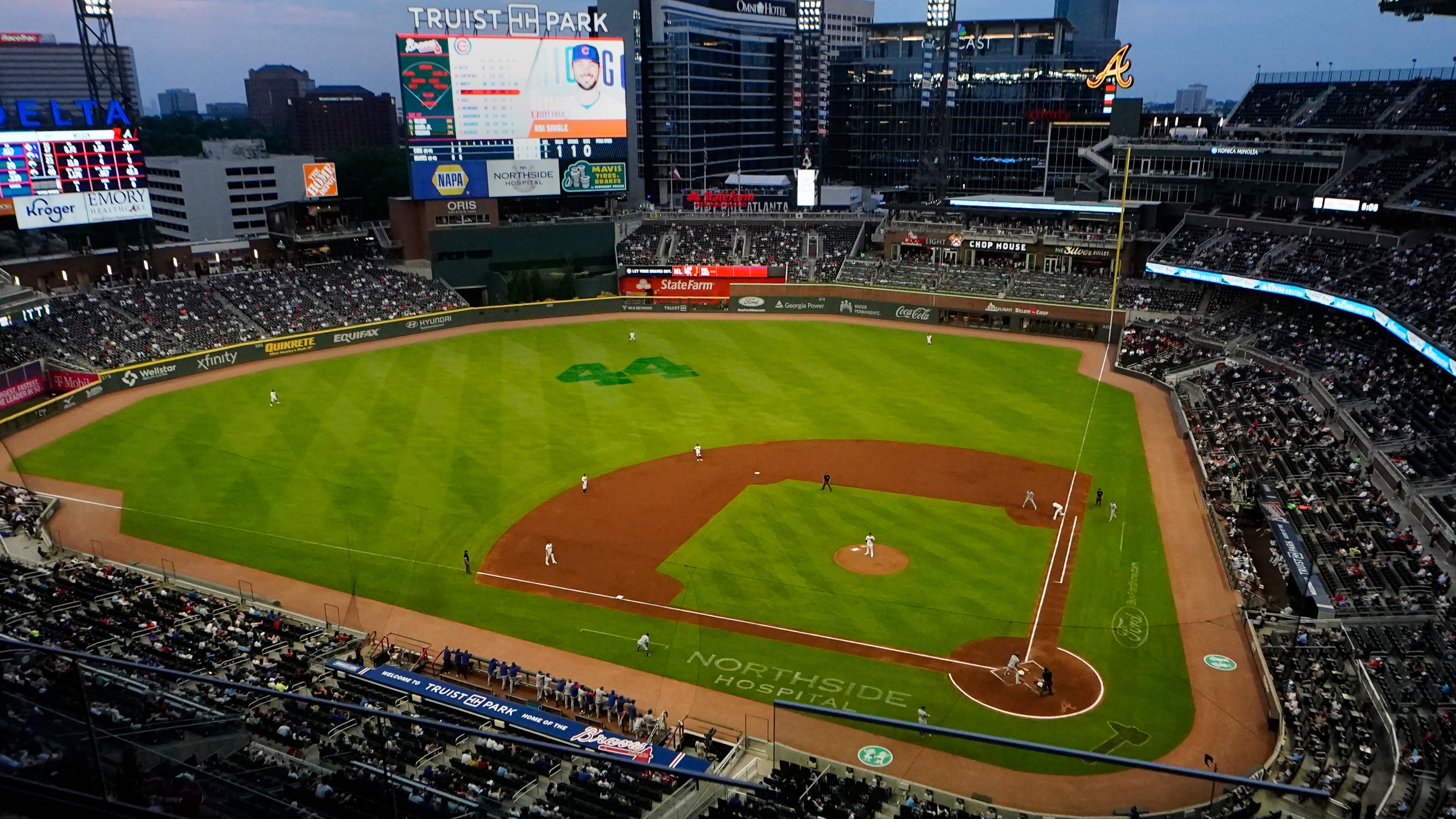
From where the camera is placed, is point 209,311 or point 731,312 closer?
point 209,311

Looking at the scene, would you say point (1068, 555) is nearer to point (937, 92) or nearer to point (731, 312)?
point (731, 312)

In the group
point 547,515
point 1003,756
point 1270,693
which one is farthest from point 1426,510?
point 547,515

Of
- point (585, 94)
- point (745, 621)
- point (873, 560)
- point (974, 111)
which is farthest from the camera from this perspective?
point (974, 111)

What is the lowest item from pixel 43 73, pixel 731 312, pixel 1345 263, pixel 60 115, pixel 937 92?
pixel 731 312

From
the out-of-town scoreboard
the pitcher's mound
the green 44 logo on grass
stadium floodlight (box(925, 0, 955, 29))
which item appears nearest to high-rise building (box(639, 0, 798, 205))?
stadium floodlight (box(925, 0, 955, 29))

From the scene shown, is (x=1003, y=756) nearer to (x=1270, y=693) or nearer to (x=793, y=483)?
(x=1270, y=693)

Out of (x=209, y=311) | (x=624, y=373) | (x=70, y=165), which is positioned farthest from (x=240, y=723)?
(x=209, y=311)

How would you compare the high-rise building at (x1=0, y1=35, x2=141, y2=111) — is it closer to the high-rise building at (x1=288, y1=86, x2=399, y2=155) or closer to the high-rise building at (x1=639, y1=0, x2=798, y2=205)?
the high-rise building at (x1=288, y1=86, x2=399, y2=155)
